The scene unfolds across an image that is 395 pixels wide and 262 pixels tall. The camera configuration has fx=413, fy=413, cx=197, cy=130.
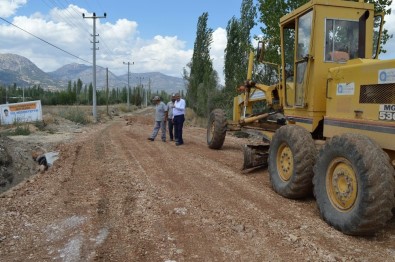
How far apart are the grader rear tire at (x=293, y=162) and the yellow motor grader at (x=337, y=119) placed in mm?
15

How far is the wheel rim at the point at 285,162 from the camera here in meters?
6.62

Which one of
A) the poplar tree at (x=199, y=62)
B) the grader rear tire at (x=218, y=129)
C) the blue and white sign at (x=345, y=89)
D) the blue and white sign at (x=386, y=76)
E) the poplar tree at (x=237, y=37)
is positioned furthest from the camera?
the poplar tree at (x=199, y=62)

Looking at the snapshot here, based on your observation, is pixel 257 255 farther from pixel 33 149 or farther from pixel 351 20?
pixel 33 149

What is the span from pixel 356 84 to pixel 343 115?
485 mm

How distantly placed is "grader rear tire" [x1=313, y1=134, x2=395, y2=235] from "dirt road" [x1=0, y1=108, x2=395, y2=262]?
→ 229mm

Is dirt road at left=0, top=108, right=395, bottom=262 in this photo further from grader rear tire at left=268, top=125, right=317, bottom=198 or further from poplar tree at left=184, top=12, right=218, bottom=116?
poplar tree at left=184, top=12, right=218, bottom=116

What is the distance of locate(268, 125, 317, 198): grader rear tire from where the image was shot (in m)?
6.15

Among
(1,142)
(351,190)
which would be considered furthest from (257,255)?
(1,142)

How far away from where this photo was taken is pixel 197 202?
6.30m

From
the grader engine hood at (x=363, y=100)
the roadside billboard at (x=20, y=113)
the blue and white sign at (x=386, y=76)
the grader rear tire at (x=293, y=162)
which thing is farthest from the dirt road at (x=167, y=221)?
the roadside billboard at (x=20, y=113)

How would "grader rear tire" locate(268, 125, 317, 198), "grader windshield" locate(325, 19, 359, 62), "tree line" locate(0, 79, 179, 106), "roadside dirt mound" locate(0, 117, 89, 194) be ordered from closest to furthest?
"grader rear tire" locate(268, 125, 317, 198)
"grader windshield" locate(325, 19, 359, 62)
"roadside dirt mound" locate(0, 117, 89, 194)
"tree line" locate(0, 79, 179, 106)

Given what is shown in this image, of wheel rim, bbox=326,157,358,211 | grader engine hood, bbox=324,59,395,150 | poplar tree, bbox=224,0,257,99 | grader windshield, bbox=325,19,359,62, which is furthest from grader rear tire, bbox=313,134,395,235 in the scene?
poplar tree, bbox=224,0,257,99

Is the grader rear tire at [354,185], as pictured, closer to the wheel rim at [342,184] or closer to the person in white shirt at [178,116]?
the wheel rim at [342,184]

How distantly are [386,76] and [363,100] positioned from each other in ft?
1.67
